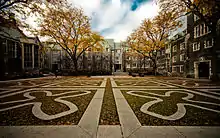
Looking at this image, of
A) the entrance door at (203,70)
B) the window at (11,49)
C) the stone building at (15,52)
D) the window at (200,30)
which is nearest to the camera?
the stone building at (15,52)

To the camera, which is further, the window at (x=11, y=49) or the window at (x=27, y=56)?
the window at (x=27, y=56)

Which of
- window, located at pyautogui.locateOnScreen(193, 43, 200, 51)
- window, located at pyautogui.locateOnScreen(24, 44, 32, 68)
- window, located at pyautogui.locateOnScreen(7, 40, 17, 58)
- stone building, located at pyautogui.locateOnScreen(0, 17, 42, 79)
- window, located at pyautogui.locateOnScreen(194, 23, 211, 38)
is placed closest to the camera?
stone building, located at pyautogui.locateOnScreen(0, 17, 42, 79)

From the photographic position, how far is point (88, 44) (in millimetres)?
29062

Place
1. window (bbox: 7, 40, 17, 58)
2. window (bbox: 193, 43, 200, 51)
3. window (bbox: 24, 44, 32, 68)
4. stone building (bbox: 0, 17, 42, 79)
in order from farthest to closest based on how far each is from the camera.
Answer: window (bbox: 24, 44, 32, 68) < window (bbox: 7, 40, 17, 58) < window (bbox: 193, 43, 200, 51) < stone building (bbox: 0, 17, 42, 79)

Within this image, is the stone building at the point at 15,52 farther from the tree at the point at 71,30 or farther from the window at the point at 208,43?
the window at the point at 208,43

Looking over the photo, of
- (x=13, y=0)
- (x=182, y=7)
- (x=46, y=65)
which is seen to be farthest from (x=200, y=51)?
(x=46, y=65)

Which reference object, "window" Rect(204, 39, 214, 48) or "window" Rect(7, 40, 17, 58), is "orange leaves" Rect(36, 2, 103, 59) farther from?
"window" Rect(204, 39, 214, 48)

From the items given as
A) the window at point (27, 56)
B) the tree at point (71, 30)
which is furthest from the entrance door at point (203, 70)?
the window at point (27, 56)

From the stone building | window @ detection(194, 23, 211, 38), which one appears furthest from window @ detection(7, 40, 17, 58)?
window @ detection(194, 23, 211, 38)

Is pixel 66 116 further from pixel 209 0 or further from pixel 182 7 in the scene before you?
pixel 182 7

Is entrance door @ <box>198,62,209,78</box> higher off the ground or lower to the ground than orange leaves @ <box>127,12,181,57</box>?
lower

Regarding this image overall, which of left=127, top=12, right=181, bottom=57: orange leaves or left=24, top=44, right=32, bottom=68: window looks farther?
left=24, top=44, right=32, bottom=68: window

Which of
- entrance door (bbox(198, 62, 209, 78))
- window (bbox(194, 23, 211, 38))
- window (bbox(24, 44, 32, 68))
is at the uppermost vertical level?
window (bbox(194, 23, 211, 38))

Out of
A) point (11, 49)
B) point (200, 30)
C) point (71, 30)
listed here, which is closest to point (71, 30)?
point (71, 30)
